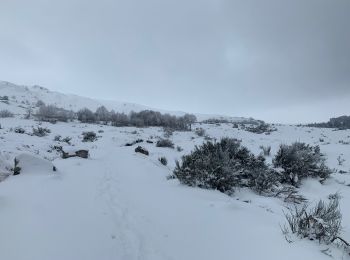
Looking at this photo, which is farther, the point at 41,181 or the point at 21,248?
the point at 41,181

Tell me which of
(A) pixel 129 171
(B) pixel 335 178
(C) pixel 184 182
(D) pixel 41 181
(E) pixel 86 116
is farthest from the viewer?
(E) pixel 86 116

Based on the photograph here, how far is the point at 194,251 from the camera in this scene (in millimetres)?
4461

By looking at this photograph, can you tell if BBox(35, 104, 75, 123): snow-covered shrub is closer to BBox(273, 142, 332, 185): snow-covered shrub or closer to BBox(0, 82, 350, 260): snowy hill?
BBox(0, 82, 350, 260): snowy hill

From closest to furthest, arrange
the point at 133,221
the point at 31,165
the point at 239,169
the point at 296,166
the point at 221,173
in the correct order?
the point at 133,221 < the point at 221,173 < the point at 31,165 < the point at 239,169 < the point at 296,166

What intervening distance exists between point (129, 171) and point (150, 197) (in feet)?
12.0

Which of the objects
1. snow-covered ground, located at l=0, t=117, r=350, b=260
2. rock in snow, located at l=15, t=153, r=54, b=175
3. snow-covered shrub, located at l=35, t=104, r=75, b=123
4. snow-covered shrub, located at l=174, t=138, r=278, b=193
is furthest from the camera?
snow-covered shrub, located at l=35, t=104, r=75, b=123

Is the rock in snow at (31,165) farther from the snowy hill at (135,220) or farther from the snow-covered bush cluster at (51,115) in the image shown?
the snow-covered bush cluster at (51,115)

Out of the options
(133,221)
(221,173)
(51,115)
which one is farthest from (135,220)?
(51,115)

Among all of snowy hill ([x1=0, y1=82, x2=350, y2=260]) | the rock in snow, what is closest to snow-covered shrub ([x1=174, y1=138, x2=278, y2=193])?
snowy hill ([x1=0, y1=82, x2=350, y2=260])

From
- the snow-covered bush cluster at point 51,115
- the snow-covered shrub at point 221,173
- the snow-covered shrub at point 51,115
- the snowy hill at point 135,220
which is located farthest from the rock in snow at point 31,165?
the snow-covered bush cluster at point 51,115

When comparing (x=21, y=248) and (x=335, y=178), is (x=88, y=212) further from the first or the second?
(x=335, y=178)

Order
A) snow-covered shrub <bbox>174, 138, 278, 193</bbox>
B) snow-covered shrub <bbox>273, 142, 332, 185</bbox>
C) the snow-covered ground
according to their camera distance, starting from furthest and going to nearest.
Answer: snow-covered shrub <bbox>273, 142, 332, 185</bbox>
snow-covered shrub <bbox>174, 138, 278, 193</bbox>
the snow-covered ground

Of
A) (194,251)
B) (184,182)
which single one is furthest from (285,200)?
(194,251)

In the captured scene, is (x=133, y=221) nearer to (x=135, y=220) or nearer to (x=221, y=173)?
(x=135, y=220)
